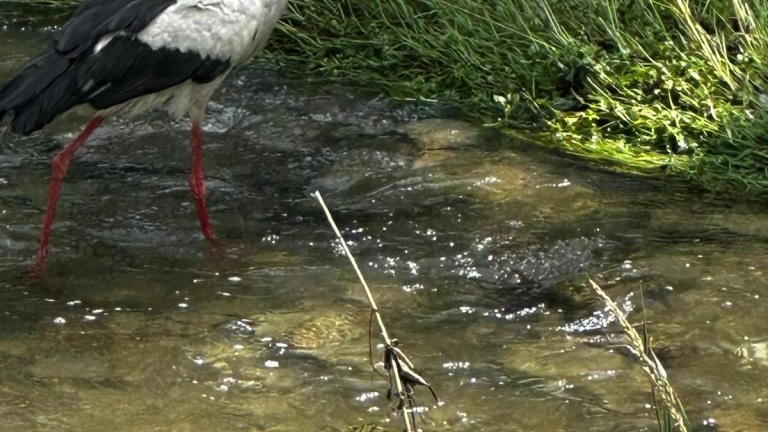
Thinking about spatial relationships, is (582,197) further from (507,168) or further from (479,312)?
(479,312)

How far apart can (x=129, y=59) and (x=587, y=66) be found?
2625mm

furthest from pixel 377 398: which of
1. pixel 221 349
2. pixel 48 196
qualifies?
pixel 48 196

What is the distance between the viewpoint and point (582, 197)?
6.09 meters

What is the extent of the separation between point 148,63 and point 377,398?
207 cm

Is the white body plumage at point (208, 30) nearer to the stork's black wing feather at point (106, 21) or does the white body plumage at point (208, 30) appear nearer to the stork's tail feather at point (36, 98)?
the stork's black wing feather at point (106, 21)

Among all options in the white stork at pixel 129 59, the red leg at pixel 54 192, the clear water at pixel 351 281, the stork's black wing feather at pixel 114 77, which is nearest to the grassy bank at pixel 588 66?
the clear water at pixel 351 281

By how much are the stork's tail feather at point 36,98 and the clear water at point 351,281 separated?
0.58 m

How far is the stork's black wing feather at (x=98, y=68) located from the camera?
18.2 feet

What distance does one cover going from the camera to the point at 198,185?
20.0 feet

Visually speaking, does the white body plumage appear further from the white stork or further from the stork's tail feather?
the stork's tail feather

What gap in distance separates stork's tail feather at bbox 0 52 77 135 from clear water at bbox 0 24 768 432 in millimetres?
584

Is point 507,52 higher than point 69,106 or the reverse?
the reverse

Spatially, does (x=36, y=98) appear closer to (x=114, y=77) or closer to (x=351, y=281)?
(x=114, y=77)

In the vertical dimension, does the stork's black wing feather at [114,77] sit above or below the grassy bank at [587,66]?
above
